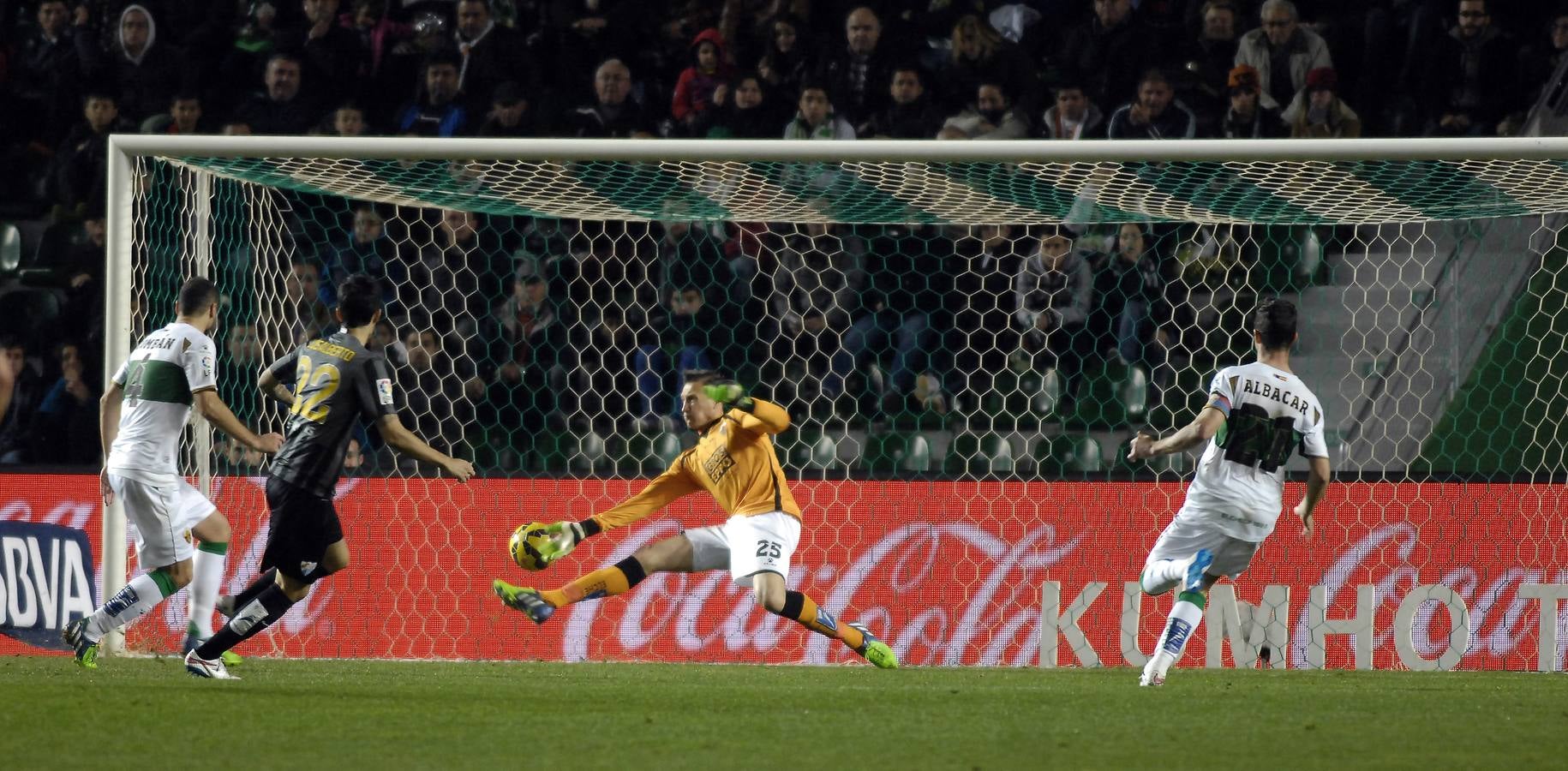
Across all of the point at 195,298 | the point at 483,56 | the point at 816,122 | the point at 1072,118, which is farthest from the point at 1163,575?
the point at 483,56

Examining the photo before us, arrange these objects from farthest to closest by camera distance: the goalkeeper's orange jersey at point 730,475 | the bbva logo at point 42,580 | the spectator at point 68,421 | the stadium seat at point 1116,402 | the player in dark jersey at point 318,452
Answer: the spectator at point 68,421, the stadium seat at point 1116,402, the bbva logo at point 42,580, the goalkeeper's orange jersey at point 730,475, the player in dark jersey at point 318,452

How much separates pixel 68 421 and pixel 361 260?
73.5 inches

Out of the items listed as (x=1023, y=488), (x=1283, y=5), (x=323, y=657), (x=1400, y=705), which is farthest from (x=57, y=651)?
(x=1283, y=5)

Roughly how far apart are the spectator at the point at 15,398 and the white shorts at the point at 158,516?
381 cm

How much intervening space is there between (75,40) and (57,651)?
17.7 feet

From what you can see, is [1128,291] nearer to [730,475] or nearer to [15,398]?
[730,475]

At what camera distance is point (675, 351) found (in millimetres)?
9438

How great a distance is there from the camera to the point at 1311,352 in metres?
9.59

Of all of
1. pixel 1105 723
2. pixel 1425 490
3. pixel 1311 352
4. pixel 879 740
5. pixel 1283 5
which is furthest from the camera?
pixel 1283 5

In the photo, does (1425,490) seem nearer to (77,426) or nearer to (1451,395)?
(1451,395)

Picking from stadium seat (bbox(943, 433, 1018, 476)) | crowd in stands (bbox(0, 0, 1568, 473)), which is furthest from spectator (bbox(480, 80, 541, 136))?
stadium seat (bbox(943, 433, 1018, 476))

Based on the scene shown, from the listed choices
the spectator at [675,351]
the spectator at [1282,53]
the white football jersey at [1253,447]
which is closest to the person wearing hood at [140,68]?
the spectator at [675,351]

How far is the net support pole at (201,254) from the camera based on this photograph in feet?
26.2

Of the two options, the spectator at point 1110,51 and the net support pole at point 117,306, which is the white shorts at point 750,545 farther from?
the spectator at point 1110,51
